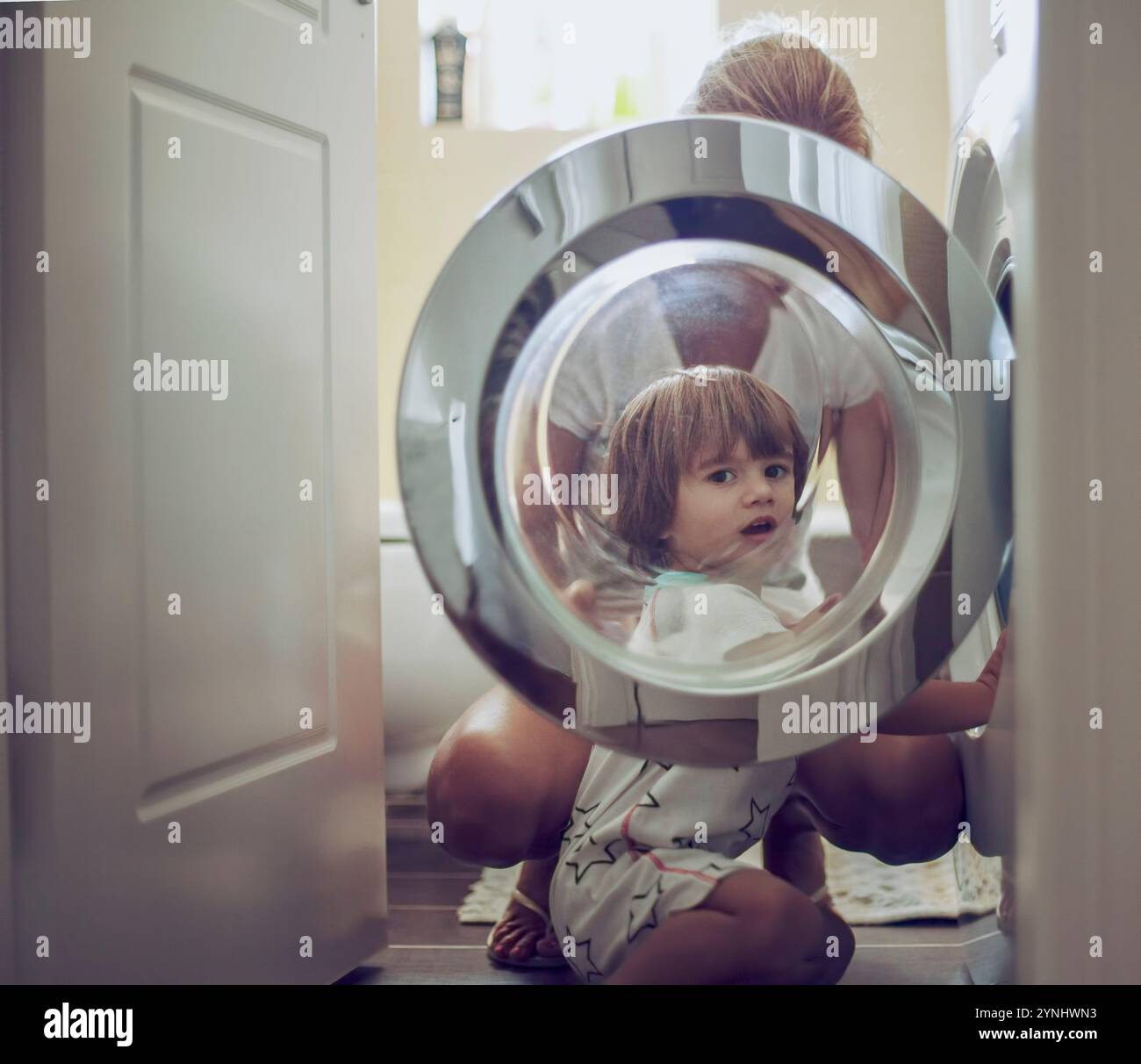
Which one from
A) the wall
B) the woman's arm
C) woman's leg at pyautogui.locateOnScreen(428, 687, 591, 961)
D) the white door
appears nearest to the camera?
the white door

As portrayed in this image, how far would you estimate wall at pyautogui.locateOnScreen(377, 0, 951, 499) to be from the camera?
3.71 feet

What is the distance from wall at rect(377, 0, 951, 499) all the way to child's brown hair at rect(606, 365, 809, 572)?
1.33 feet

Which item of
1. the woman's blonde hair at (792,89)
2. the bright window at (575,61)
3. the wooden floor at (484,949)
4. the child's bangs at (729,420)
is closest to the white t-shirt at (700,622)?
the child's bangs at (729,420)

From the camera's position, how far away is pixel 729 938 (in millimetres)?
751

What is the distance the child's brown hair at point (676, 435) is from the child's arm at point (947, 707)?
0.74ft

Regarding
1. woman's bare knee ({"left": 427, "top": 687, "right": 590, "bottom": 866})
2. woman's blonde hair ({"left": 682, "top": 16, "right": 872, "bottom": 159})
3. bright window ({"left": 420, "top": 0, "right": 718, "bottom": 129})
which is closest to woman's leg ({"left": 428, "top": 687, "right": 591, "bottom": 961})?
woman's bare knee ({"left": 427, "top": 687, "right": 590, "bottom": 866})

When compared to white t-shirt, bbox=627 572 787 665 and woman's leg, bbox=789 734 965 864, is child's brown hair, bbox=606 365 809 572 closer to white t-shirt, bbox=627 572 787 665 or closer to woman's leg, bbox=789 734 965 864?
white t-shirt, bbox=627 572 787 665

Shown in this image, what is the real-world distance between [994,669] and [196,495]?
0.63 meters

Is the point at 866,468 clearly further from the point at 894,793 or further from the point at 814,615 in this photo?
the point at 894,793

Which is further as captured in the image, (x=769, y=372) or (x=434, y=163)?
(x=434, y=163)

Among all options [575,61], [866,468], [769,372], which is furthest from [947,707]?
[575,61]
